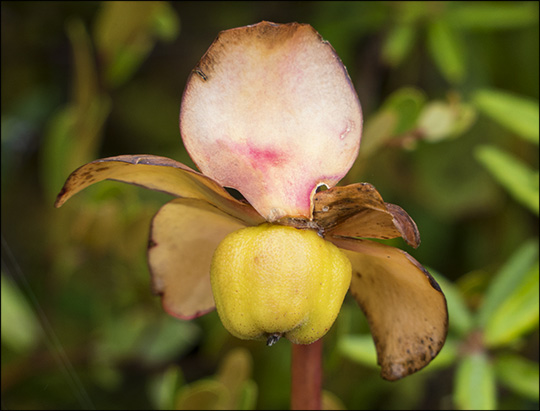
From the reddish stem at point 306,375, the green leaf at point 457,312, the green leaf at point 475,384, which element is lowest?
the green leaf at point 475,384

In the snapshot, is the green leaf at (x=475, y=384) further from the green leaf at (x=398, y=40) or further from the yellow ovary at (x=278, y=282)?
the green leaf at (x=398, y=40)

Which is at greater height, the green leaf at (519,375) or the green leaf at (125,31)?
the green leaf at (125,31)

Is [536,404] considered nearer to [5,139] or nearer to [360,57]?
[360,57]

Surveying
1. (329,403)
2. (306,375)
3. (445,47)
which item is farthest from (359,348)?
(445,47)

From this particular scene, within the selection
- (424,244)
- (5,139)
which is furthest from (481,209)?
(5,139)

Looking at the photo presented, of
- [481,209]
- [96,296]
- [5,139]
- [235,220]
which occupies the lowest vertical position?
[481,209]

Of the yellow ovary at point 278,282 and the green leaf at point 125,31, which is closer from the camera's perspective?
the yellow ovary at point 278,282

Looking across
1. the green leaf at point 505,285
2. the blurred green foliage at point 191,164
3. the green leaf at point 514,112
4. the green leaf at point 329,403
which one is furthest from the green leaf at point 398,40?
the green leaf at point 329,403
